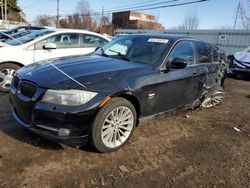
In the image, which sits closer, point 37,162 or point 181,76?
point 37,162

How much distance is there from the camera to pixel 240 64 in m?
9.91

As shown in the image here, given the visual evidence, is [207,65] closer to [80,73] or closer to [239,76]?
[80,73]

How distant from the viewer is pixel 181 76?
13.1ft

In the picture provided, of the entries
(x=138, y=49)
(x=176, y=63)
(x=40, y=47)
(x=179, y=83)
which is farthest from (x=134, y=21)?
(x=176, y=63)

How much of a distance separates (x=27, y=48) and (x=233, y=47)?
1654cm

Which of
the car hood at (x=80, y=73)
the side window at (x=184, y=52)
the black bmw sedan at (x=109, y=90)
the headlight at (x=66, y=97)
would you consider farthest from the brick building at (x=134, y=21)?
the headlight at (x=66, y=97)

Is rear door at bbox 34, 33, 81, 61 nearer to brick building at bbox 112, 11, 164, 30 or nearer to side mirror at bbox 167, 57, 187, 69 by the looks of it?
side mirror at bbox 167, 57, 187, 69

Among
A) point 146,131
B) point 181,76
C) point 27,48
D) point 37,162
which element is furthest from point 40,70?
point 27,48

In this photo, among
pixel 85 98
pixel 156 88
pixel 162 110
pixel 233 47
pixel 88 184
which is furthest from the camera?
pixel 233 47

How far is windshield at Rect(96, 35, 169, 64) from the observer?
12.5 feet

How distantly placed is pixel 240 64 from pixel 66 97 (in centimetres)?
919

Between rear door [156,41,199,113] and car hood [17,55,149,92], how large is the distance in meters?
0.50

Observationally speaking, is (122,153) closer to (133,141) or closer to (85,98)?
(133,141)

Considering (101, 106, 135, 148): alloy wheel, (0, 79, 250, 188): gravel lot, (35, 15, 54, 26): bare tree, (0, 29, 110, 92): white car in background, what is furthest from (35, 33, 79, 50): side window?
(35, 15, 54, 26): bare tree
